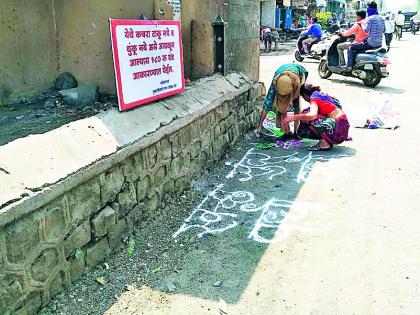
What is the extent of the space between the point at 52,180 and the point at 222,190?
7.86 feet

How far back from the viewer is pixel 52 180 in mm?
2496

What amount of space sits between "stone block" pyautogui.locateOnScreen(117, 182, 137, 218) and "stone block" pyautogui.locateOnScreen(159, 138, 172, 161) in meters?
0.51

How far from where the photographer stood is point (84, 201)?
2.84m

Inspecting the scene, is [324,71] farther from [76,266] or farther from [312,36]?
[76,266]

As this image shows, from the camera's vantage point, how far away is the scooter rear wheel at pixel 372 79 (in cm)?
1023

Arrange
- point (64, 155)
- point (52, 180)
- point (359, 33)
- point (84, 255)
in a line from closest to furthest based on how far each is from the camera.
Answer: point (52, 180) < point (64, 155) < point (84, 255) < point (359, 33)

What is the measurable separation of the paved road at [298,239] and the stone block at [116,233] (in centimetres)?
15

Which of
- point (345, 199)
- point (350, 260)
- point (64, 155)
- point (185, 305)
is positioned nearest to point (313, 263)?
point (350, 260)

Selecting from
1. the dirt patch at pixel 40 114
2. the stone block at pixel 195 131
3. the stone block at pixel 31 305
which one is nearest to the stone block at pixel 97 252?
the stone block at pixel 31 305

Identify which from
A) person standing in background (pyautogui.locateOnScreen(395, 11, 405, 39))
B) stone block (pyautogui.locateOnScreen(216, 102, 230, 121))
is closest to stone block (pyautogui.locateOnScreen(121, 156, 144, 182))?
stone block (pyautogui.locateOnScreen(216, 102, 230, 121))

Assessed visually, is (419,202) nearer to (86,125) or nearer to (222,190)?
(222,190)

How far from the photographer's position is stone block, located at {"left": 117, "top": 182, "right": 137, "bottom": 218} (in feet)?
10.8

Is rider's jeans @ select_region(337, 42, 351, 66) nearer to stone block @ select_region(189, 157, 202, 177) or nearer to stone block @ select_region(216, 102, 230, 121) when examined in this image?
stone block @ select_region(216, 102, 230, 121)

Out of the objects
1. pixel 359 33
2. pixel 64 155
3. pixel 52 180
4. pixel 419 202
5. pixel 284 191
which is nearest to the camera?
pixel 52 180
